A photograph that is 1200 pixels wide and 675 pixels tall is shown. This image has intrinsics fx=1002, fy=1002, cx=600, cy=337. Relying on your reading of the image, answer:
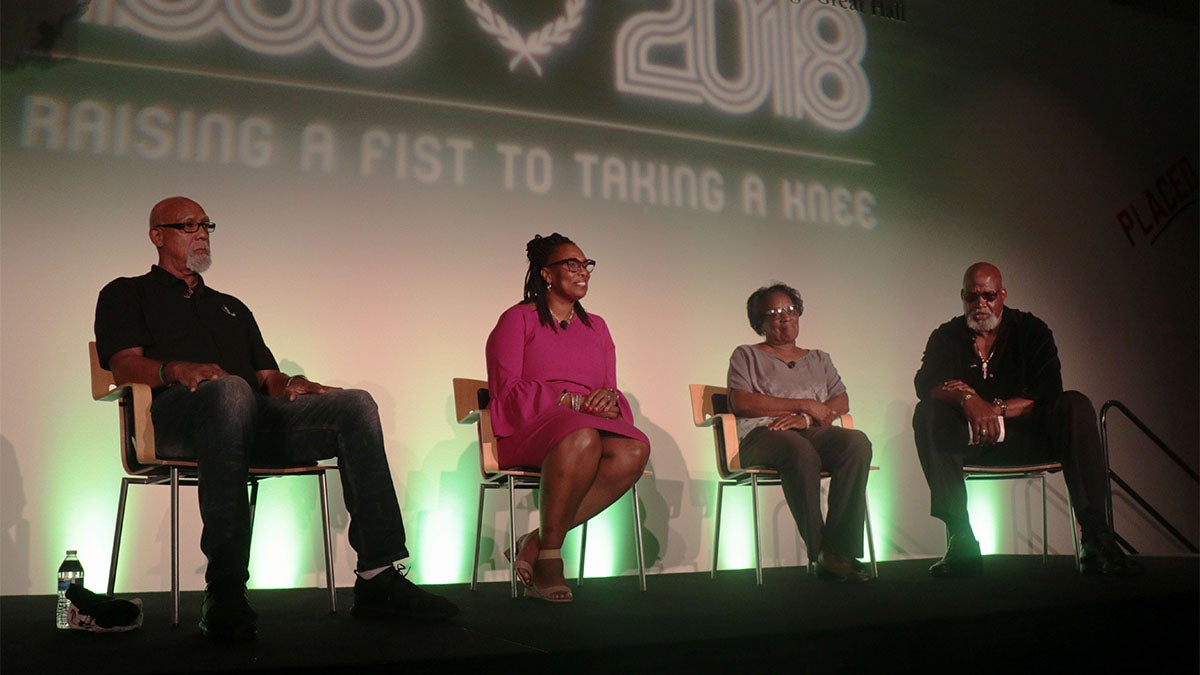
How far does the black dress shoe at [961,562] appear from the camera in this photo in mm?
3373

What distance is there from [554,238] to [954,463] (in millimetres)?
1571

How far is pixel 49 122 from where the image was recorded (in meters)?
3.66

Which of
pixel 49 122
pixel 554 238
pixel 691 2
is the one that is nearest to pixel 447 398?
pixel 554 238

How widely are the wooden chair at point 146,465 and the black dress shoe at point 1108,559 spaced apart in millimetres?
2368

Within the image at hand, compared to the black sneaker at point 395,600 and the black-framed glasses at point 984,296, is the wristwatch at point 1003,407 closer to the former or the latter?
the black-framed glasses at point 984,296

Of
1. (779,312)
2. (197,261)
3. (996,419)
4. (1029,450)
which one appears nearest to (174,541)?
(197,261)

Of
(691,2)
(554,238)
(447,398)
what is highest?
(691,2)

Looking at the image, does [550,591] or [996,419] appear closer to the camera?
[550,591]

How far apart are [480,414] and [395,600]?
1028mm

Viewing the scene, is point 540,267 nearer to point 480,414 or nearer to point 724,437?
point 480,414

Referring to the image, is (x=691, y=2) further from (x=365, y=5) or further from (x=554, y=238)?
(x=554, y=238)

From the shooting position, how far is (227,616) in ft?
6.50

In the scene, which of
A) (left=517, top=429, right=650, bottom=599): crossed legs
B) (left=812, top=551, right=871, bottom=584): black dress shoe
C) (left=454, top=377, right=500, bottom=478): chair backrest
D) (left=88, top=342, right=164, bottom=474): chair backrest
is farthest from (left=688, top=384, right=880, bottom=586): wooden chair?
(left=88, top=342, right=164, bottom=474): chair backrest

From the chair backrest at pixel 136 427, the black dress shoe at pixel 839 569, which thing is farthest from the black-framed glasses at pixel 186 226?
the black dress shoe at pixel 839 569
